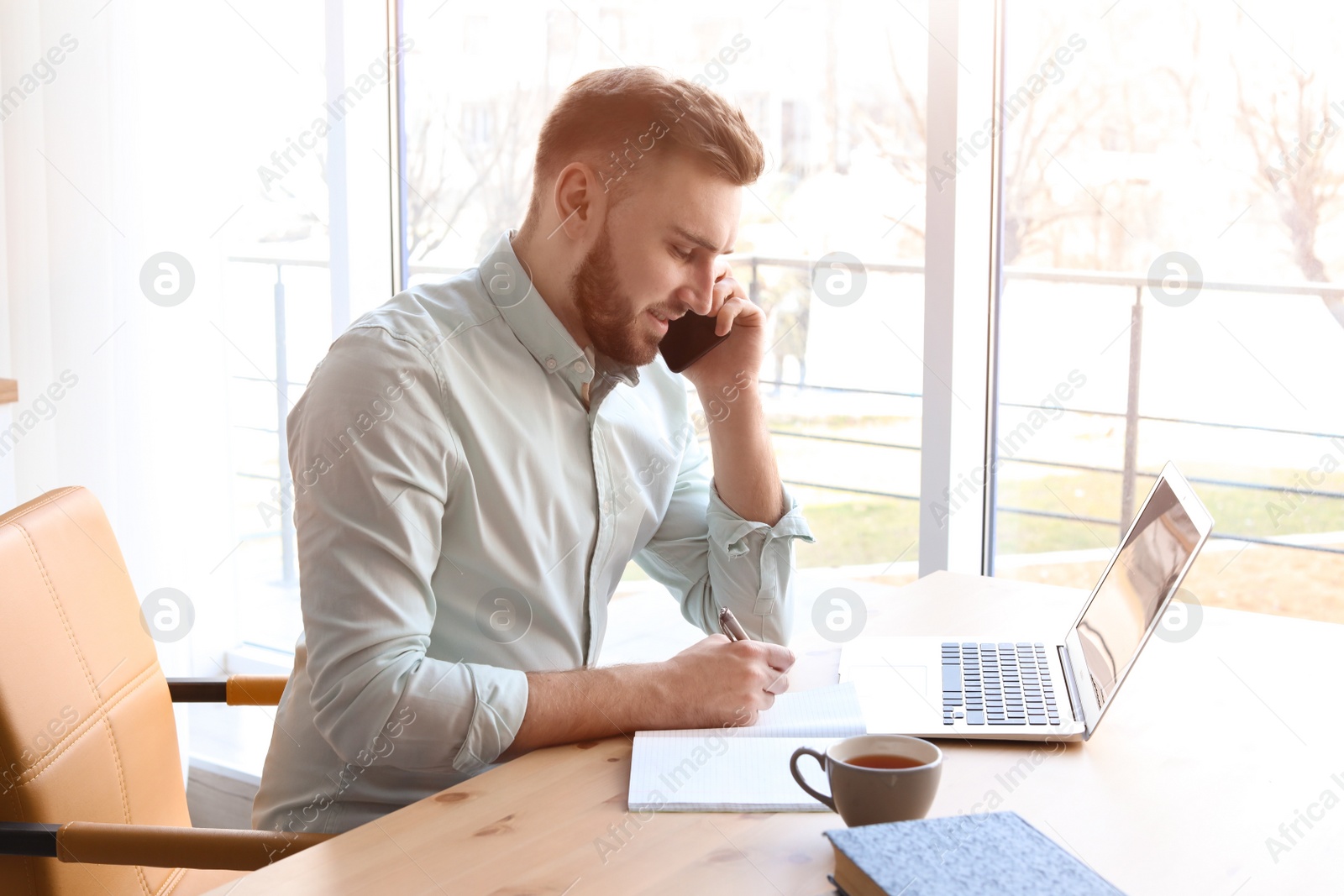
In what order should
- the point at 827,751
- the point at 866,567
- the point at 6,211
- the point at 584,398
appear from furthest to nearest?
the point at 866,567
the point at 6,211
the point at 584,398
the point at 827,751

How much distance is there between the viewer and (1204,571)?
325 cm

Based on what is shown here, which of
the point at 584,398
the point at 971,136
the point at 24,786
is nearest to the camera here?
the point at 24,786

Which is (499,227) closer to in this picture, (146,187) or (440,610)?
(146,187)

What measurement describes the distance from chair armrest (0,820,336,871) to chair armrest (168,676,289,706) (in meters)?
0.34

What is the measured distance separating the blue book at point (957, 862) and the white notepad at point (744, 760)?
13 centimetres

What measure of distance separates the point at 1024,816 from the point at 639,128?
31.6 inches

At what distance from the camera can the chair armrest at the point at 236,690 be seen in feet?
4.59

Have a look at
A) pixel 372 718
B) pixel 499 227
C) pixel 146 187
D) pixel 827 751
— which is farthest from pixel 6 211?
pixel 827 751

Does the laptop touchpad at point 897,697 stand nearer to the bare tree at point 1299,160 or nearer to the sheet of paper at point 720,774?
the sheet of paper at point 720,774

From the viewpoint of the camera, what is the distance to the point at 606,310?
1298 millimetres

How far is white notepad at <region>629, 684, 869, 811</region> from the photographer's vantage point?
89cm

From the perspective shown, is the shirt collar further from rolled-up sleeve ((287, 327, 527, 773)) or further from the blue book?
the blue book

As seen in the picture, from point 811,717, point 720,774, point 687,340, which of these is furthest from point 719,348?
point 720,774

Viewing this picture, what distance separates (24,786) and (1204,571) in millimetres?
3049
